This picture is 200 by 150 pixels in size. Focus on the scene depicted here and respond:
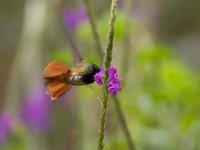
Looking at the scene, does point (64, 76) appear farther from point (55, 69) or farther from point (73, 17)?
point (73, 17)

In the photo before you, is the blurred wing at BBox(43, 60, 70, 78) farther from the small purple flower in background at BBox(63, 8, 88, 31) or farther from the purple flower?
the small purple flower in background at BBox(63, 8, 88, 31)

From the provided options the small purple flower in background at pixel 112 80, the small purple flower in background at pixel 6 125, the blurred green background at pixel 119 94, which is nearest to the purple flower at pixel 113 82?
the small purple flower in background at pixel 112 80

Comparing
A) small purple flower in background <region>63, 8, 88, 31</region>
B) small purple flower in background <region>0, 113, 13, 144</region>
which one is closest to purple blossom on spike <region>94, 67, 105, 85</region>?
small purple flower in background <region>0, 113, 13, 144</region>

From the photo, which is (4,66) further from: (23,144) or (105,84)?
(105,84)

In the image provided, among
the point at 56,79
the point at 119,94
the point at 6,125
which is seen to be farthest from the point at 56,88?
the point at 6,125

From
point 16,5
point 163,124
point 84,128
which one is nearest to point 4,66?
point 16,5

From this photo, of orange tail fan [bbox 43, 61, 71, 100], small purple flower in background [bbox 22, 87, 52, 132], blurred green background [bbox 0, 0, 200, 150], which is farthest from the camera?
small purple flower in background [bbox 22, 87, 52, 132]

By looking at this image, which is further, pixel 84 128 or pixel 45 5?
pixel 45 5

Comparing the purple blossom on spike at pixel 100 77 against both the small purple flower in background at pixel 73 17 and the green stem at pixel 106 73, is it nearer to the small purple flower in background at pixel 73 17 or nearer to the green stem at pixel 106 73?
the green stem at pixel 106 73
